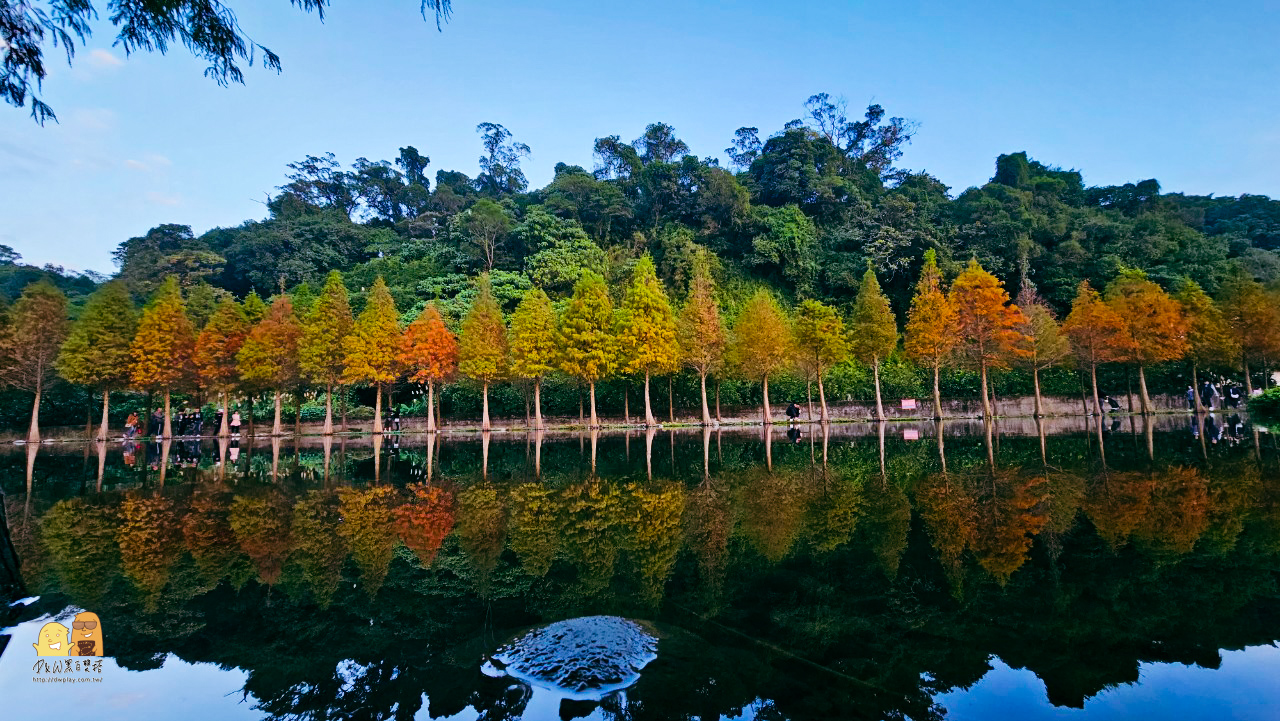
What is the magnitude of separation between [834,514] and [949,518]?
1.52m

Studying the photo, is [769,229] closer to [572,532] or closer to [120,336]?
[120,336]

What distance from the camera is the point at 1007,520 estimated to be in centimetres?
822

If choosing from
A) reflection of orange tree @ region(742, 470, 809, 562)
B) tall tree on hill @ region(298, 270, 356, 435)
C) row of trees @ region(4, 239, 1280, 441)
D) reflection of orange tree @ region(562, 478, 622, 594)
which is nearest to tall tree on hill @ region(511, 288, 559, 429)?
row of trees @ region(4, 239, 1280, 441)

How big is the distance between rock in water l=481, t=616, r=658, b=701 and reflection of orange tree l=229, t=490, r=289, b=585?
3.59 metres

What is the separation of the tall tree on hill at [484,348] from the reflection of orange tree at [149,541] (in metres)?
22.5

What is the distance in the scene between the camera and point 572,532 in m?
8.52

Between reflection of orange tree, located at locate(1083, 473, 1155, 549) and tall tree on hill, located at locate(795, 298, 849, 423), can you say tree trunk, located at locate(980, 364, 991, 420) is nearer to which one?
tall tree on hill, located at locate(795, 298, 849, 423)

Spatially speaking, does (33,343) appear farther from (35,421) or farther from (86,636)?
(86,636)

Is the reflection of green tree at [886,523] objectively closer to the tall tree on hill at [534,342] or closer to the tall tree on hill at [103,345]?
the tall tree on hill at [534,342]

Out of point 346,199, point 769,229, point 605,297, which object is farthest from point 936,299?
point 346,199

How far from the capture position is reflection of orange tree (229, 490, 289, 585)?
717 centimetres

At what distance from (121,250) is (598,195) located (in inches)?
2067

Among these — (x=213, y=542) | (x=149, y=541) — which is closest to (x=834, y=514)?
(x=213, y=542)

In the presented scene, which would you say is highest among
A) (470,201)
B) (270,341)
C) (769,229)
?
(470,201)
